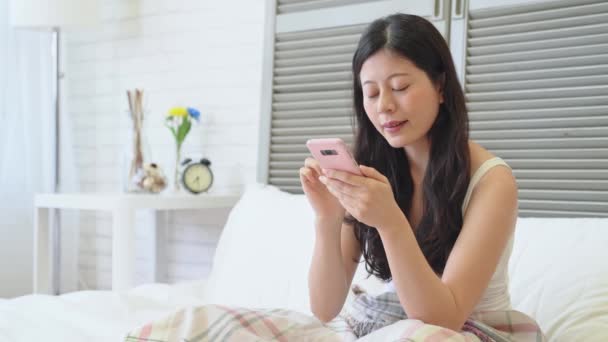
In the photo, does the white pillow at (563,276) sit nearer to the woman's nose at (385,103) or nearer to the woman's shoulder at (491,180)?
the woman's shoulder at (491,180)

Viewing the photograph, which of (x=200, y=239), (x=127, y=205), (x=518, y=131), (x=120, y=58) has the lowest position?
(x=200, y=239)

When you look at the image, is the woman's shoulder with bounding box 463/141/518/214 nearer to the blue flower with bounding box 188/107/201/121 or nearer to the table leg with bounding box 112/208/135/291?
the table leg with bounding box 112/208/135/291

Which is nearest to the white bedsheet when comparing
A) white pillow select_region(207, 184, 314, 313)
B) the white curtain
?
white pillow select_region(207, 184, 314, 313)

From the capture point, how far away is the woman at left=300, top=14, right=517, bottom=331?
121cm

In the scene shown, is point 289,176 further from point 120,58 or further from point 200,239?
point 120,58

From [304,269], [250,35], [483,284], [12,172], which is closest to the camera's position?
[483,284]

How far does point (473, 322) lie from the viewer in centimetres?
130

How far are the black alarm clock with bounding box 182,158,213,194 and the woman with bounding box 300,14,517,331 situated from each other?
49.4 inches

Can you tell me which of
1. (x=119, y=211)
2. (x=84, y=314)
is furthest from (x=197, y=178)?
(x=84, y=314)

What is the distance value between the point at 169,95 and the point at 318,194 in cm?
173

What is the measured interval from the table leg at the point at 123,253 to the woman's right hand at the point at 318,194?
1099mm

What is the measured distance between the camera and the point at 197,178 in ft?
8.89

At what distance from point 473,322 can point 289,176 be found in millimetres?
1201

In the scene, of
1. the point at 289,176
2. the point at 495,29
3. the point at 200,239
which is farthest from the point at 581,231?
the point at 200,239
